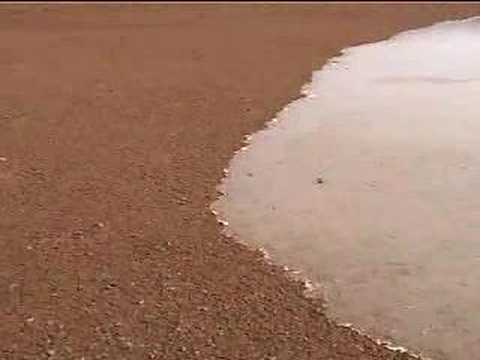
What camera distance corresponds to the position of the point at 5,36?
11.5 m

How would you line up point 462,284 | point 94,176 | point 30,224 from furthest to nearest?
point 94,176
point 30,224
point 462,284

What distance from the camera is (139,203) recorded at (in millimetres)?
5309

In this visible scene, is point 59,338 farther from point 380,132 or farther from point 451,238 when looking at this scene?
point 380,132

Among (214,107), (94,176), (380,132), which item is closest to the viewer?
(94,176)

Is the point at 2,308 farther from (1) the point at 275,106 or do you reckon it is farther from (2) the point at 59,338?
(1) the point at 275,106

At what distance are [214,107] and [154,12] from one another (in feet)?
22.2

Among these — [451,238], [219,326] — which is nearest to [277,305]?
[219,326]

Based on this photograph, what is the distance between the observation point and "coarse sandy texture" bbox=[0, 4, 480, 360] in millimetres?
3791

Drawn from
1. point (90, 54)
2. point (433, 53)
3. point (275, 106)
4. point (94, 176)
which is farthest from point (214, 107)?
point (433, 53)

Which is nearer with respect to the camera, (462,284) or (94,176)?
(462,284)

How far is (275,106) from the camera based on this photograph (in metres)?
7.76

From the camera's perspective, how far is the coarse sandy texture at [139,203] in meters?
3.79

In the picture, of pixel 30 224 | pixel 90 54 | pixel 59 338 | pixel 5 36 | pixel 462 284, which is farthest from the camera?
pixel 5 36

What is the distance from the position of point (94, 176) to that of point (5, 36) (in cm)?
637
